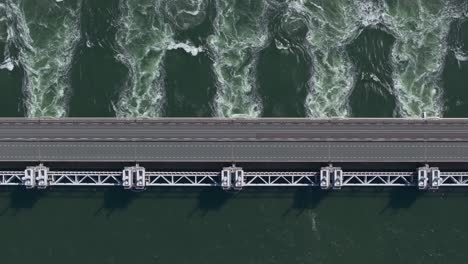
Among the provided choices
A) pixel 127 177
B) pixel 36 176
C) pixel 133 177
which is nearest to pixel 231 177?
pixel 133 177

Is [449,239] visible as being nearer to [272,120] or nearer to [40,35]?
[272,120]

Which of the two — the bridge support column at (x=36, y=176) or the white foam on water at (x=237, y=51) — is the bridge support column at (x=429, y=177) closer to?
the white foam on water at (x=237, y=51)

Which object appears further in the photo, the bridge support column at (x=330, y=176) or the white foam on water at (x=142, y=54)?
the white foam on water at (x=142, y=54)

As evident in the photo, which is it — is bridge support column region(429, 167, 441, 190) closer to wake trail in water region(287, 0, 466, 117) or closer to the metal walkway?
the metal walkway

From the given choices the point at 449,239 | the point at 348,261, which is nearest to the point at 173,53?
the point at 348,261

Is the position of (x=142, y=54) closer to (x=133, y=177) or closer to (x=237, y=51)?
(x=237, y=51)

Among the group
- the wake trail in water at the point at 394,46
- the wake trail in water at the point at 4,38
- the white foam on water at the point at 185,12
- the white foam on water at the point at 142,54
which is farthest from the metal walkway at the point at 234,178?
the white foam on water at the point at 185,12
